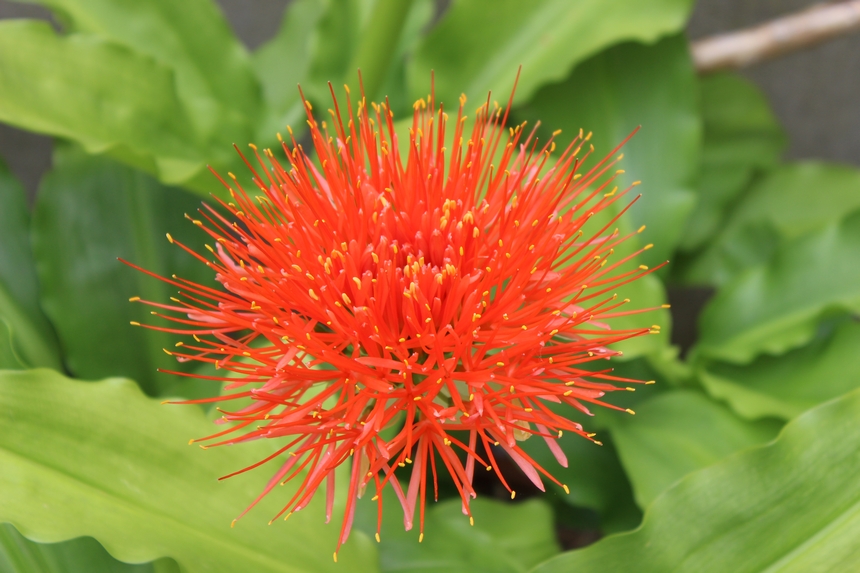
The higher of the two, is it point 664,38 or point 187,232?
point 664,38

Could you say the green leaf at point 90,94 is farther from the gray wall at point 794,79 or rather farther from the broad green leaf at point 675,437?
the broad green leaf at point 675,437

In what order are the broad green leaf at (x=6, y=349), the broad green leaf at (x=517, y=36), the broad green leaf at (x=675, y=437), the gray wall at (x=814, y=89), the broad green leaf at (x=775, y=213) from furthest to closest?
the gray wall at (x=814, y=89) < the broad green leaf at (x=775, y=213) < the broad green leaf at (x=517, y=36) < the broad green leaf at (x=675, y=437) < the broad green leaf at (x=6, y=349)

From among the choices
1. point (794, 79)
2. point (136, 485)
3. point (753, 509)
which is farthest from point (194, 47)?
point (794, 79)

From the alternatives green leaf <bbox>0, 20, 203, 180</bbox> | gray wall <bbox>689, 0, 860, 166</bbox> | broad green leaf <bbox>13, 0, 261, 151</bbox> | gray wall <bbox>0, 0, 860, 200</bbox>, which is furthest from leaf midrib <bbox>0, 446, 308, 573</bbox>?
gray wall <bbox>689, 0, 860, 166</bbox>

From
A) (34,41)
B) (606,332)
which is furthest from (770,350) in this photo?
(34,41)

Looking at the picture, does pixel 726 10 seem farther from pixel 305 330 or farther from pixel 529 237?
pixel 305 330

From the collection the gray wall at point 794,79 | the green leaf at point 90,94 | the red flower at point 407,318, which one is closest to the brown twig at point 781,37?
the gray wall at point 794,79

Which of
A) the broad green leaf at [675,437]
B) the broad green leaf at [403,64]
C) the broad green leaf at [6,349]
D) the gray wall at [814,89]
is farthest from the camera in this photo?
the gray wall at [814,89]
